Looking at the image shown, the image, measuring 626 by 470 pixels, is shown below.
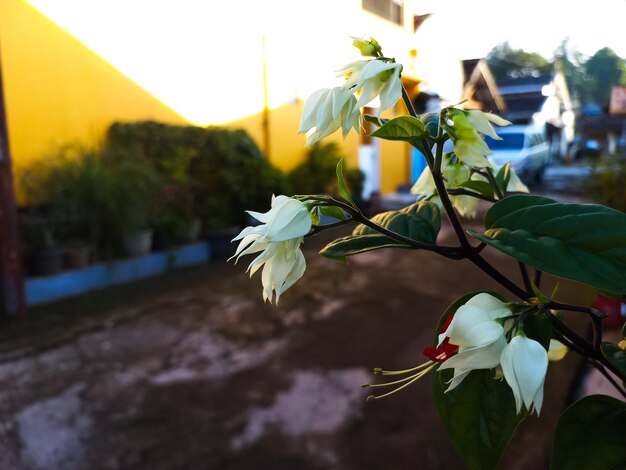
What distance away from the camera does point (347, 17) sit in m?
10.6

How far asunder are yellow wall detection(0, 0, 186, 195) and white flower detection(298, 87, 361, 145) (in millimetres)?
5674

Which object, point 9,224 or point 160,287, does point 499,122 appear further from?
point 160,287

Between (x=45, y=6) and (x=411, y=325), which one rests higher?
(x=45, y=6)

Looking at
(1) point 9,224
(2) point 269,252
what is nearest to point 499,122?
(2) point 269,252

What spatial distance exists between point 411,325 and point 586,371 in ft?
4.33

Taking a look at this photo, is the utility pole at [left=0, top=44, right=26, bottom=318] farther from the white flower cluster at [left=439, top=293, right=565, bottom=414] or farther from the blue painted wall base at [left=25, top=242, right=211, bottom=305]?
the white flower cluster at [left=439, top=293, right=565, bottom=414]

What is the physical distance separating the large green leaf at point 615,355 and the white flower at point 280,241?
0.39 metres

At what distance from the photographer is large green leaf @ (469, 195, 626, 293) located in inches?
22.4

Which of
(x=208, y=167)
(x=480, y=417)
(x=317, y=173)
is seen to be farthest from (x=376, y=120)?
(x=317, y=173)

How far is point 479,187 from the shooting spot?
0.84 m

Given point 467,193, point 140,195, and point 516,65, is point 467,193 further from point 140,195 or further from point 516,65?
point 516,65

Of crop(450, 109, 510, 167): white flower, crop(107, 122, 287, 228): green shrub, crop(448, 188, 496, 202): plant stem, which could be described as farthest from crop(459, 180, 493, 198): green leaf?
crop(107, 122, 287, 228): green shrub

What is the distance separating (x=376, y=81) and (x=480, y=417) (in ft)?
1.30

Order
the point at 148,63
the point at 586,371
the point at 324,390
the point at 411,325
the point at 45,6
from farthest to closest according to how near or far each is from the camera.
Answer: the point at 148,63, the point at 45,6, the point at 411,325, the point at 586,371, the point at 324,390
